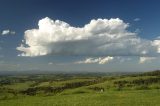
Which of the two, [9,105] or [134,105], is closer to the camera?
[134,105]

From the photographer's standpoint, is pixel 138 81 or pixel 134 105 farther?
pixel 138 81

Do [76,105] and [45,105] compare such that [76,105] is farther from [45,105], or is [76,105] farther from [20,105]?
[20,105]

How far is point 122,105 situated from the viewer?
42750 mm

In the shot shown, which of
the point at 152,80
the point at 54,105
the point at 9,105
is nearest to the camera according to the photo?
the point at 54,105

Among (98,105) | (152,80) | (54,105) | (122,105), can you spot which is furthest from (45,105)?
(152,80)

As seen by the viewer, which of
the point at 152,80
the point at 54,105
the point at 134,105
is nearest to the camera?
the point at 134,105

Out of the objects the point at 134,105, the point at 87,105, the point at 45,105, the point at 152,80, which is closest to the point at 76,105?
the point at 87,105

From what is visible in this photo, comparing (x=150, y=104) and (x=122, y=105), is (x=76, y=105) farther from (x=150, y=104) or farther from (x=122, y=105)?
(x=150, y=104)

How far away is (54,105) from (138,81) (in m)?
122

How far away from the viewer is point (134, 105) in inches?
1676

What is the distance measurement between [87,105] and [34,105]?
8.77 metres

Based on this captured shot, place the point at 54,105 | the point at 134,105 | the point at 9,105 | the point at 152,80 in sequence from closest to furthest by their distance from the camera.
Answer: the point at 134,105 → the point at 54,105 → the point at 9,105 → the point at 152,80

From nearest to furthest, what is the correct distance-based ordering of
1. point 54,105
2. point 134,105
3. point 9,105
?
1. point 134,105
2. point 54,105
3. point 9,105

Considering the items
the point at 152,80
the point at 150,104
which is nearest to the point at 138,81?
the point at 152,80
